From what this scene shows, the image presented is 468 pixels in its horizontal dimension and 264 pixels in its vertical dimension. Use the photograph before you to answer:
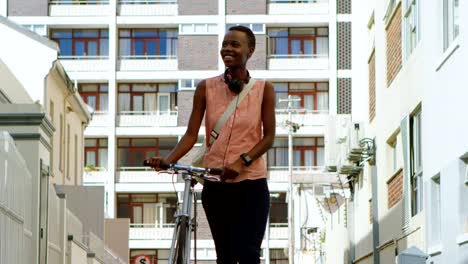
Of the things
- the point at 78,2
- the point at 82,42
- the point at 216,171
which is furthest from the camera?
the point at 82,42

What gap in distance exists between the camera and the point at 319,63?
71188mm

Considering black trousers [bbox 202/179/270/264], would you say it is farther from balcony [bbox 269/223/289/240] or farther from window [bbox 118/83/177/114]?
window [bbox 118/83/177/114]

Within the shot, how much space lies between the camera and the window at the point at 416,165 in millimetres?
20366

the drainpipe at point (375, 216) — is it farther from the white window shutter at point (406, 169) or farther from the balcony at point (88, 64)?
the balcony at point (88, 64)

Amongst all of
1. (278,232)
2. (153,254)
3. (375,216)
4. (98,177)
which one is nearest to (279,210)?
(278,232)

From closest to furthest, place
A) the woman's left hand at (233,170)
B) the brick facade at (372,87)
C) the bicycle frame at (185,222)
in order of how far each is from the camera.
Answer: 1. the bicycle frame at (185,222)
2. the woman's left hand at (233,170)
3. the brick facade at (372,87)

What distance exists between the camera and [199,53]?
70.8m

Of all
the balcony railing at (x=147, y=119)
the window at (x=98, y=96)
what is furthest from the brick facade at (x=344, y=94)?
the window at (x=98, y=96)

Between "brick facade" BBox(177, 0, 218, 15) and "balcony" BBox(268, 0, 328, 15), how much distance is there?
299 cm

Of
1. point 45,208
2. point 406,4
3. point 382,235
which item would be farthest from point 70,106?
point 45,208

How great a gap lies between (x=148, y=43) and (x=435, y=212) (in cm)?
5502

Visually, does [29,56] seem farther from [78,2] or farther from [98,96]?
[78,2]

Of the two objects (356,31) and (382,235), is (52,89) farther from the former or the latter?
(382,235)

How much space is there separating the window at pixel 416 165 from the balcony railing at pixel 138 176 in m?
49.4
